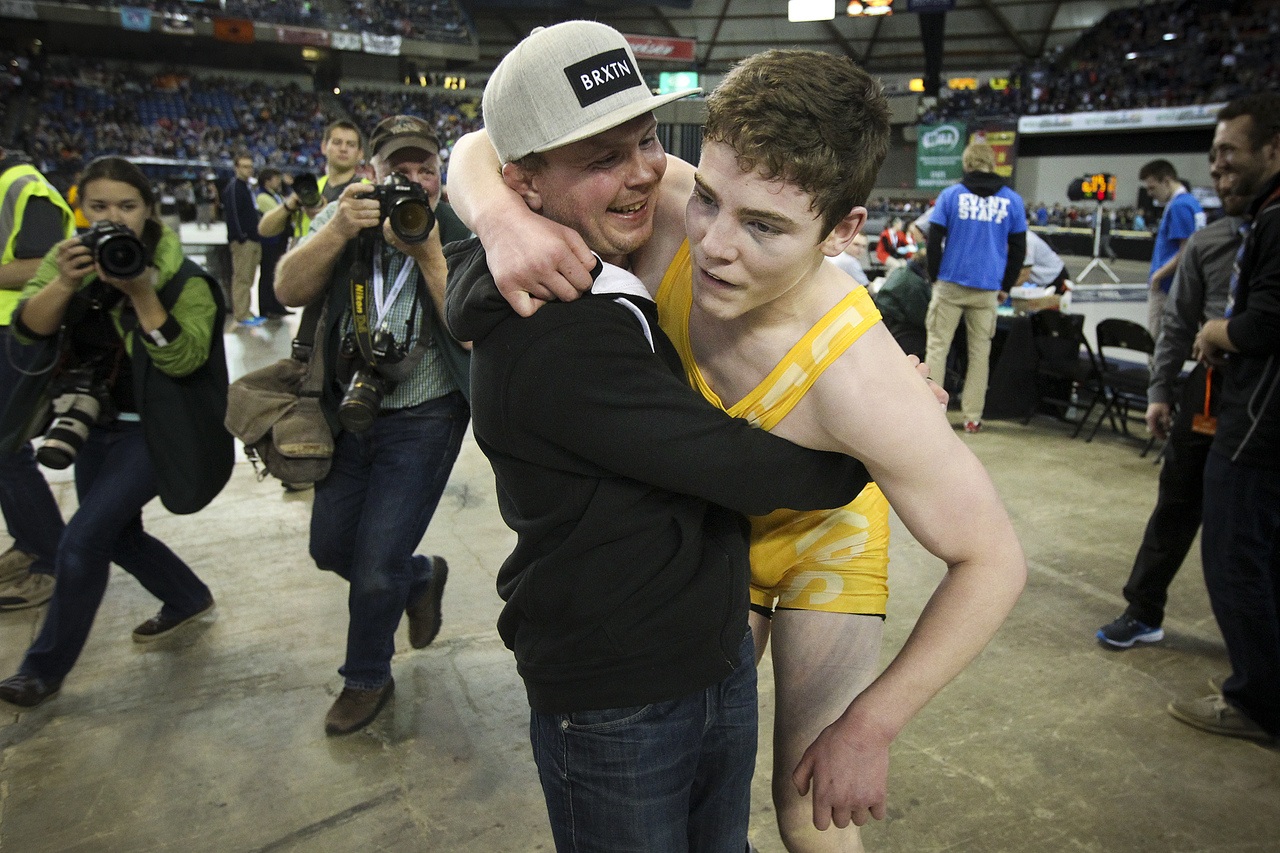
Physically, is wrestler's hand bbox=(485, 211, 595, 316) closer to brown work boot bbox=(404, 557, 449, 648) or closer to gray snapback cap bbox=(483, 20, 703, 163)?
gray snapback cap bbox=(483, 20, 703, 163)

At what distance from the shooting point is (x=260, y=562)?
13.9ft

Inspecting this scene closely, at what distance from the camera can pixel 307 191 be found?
211 inches

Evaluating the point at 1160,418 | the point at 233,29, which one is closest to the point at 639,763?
the point at 1160,418

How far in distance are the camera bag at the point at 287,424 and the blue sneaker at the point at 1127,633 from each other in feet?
9.63

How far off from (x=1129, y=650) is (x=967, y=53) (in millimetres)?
34783

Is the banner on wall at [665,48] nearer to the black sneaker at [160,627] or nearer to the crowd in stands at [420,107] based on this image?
the crowd in stands at [420,107]

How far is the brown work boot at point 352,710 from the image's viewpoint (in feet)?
9.59

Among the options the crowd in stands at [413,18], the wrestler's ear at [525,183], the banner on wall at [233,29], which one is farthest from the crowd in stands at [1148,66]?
the wrestler's ear at [525,183]

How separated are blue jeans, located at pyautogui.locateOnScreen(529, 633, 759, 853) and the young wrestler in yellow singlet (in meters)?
0.15

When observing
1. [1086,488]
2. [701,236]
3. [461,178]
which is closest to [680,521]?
[701,236]

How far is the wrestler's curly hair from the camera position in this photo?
3.97 feet

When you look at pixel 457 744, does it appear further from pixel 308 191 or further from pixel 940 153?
pixel 940 153

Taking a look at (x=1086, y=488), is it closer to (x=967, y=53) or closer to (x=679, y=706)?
(x=679, y=706)

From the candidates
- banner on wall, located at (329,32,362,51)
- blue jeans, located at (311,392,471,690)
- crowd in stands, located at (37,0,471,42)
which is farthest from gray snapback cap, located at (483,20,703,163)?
banner on wall, located at (329,32,362,51)
